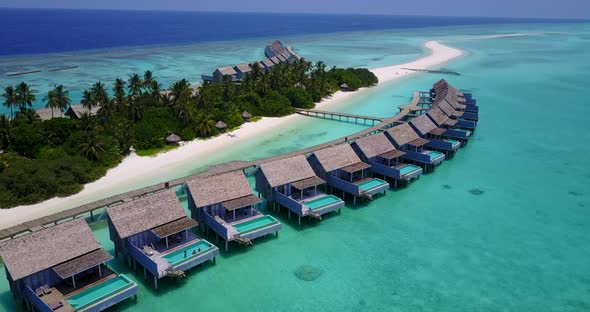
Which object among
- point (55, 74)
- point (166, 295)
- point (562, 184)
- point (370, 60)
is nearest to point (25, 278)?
point (166, 295)

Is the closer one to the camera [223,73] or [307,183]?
[307,183]

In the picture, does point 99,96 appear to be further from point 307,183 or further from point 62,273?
point 62,273

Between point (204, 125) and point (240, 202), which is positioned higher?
point (204, 125)

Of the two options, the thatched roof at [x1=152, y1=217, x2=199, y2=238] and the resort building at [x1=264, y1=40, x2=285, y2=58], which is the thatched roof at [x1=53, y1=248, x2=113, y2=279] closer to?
the thatched roof at [x1=152, y1=217, x2=199, y2=238]

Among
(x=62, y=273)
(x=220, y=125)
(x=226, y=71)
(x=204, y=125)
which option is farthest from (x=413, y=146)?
(x=226, y=71)

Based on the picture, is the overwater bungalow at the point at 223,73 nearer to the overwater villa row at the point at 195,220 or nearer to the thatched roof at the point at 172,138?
the thatched roof at the point at 172,138

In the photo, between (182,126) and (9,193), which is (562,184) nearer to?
(182,126)
